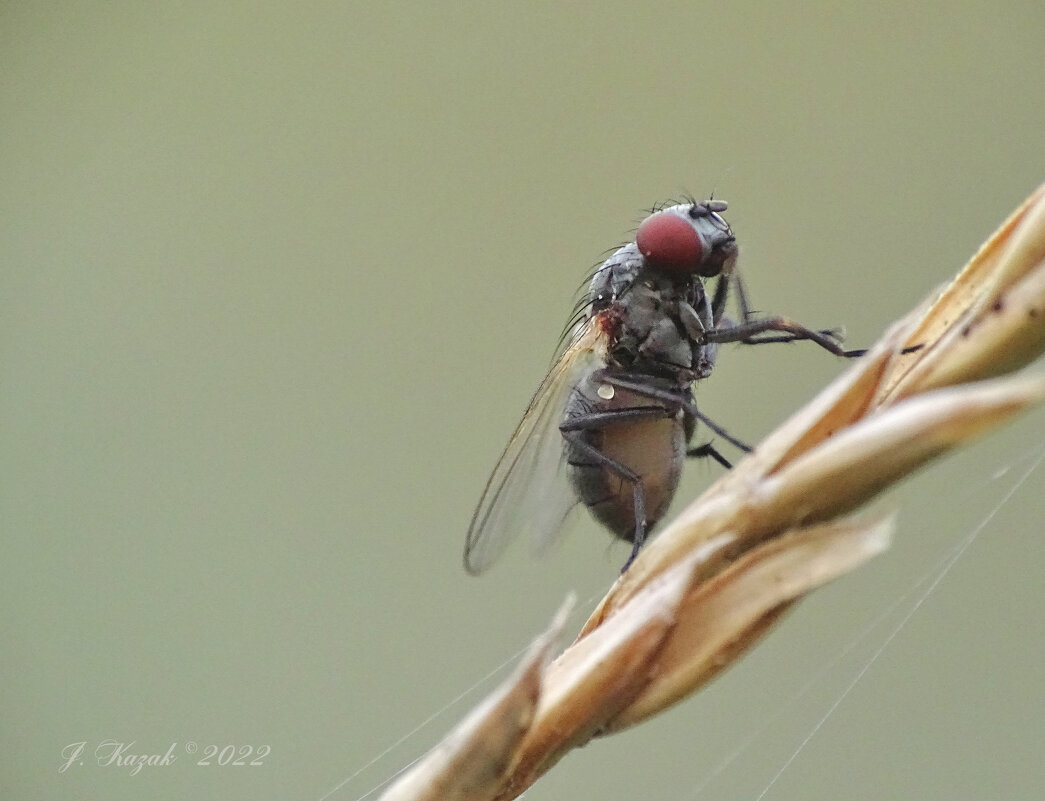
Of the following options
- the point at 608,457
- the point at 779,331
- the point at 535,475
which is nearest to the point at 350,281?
the point at 535,475

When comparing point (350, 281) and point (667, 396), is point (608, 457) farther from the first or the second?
point (350, 281)

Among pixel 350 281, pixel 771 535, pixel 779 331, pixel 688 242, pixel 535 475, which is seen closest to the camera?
pixel 771 535

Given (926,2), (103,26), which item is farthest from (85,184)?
(926,2)

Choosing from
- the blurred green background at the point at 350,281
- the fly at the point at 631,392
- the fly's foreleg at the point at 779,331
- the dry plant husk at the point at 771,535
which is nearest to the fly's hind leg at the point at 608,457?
the fly at the point at 631,392

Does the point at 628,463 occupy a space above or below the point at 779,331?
below

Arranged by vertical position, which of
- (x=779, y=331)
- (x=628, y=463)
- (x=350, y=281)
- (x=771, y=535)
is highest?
(x=350, y=281)
